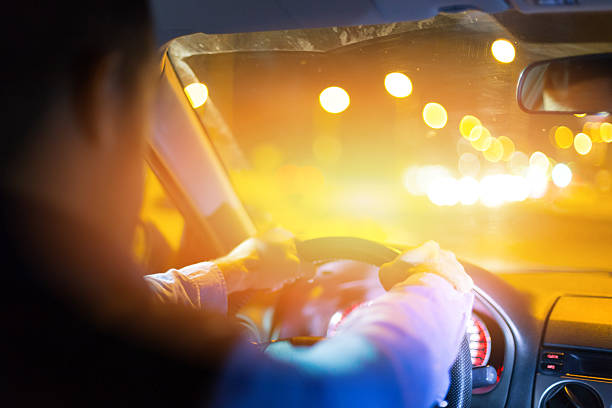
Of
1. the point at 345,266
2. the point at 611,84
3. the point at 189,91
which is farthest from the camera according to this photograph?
the point at 189,91

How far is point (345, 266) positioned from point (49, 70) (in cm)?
236

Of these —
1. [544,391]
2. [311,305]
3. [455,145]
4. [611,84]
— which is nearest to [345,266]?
[311,305]

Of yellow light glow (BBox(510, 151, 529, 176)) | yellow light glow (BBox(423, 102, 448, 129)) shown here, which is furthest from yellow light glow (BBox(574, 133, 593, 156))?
yellow light glow (BBox(423, 102, 448, 129))

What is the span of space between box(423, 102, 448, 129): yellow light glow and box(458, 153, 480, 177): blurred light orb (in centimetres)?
131

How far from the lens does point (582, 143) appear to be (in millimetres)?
7625

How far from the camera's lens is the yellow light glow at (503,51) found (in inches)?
146

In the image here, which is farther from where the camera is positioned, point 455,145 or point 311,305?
point 455,145

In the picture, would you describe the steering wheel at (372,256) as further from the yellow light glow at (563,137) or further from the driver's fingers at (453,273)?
the yellow light glow at (563,137)

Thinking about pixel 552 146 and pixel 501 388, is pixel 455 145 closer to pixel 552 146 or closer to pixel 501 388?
pixel 552 146

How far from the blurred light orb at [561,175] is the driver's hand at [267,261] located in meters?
5.64

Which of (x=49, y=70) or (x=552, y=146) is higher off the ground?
(x=552, y=146)

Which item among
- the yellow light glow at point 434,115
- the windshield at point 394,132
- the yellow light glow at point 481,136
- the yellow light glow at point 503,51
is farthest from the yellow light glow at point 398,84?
the yellow light glow at point 481,136

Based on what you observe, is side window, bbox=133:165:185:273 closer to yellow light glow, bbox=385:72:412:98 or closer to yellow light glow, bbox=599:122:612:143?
yellow light glow, bbox=385:72:412:98

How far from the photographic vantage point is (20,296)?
3.45 ft
